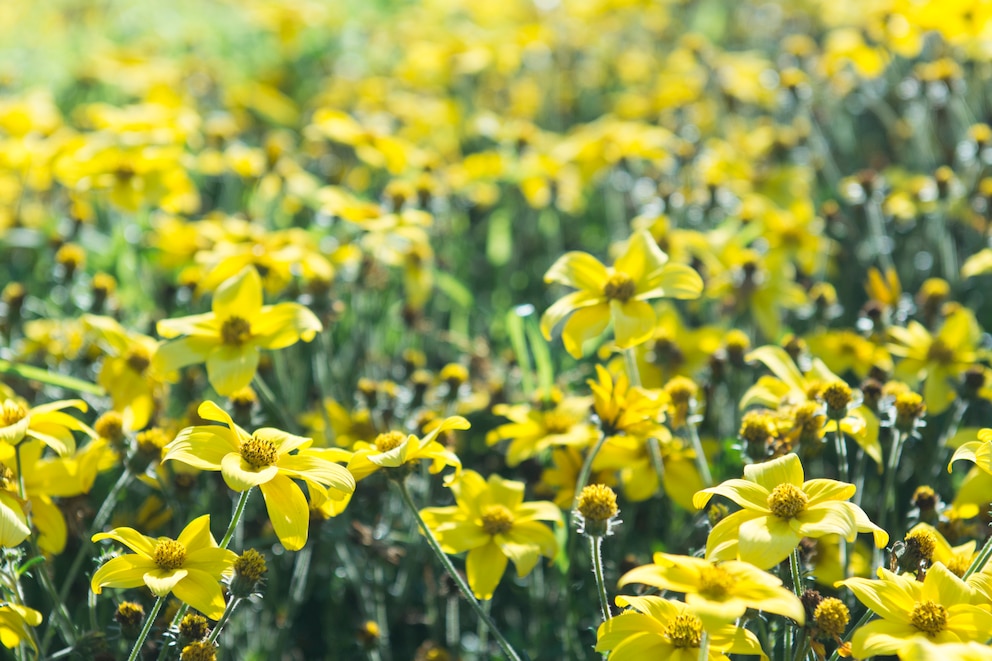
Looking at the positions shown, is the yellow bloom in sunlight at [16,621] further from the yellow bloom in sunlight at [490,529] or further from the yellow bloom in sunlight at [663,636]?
the yellow bloom in sunlight at [663,636]

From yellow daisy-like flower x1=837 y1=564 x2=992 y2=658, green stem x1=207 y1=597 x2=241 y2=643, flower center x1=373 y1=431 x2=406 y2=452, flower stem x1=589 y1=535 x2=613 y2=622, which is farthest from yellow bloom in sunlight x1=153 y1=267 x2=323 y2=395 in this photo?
yellow daisy-like flower x1=837 y1=564 x2=992 y2=658

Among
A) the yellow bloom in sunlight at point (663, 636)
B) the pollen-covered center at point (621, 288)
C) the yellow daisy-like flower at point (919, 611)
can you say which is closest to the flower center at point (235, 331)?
the pollen-covered center at point (621, 288)

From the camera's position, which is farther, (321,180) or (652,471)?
(321,180)

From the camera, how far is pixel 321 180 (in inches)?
181

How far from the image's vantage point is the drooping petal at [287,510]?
5.61 ft

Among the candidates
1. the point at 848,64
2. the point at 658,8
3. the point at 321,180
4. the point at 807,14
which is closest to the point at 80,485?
the point at 321,180

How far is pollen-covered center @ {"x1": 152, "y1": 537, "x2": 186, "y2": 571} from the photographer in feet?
5.57

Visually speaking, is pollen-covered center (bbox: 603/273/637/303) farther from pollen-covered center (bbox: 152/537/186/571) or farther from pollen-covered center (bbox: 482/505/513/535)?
pollen-covered center (bbox: 152/537/186/571)

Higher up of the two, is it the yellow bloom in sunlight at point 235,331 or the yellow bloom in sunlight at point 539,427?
the yellow bloom in sunlight at point 235,331

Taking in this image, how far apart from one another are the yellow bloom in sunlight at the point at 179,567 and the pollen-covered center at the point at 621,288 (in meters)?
1.02

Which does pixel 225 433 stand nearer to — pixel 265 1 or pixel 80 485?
pixel 80 485

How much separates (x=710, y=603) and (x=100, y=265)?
118 inches

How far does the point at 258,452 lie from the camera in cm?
177

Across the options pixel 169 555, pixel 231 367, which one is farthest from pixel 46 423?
pixel 169 555
